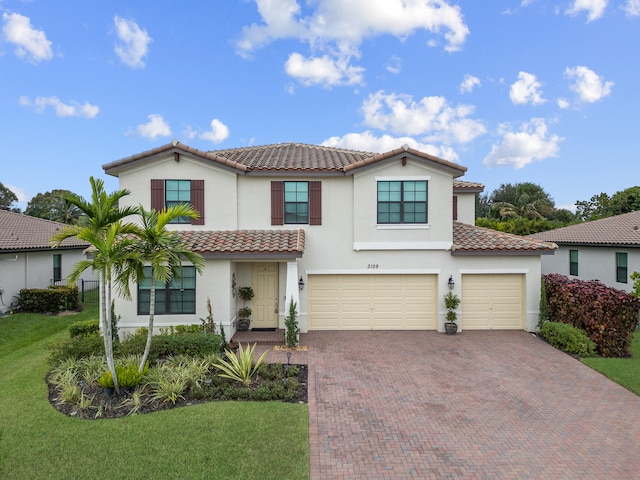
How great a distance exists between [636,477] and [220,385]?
8200mm

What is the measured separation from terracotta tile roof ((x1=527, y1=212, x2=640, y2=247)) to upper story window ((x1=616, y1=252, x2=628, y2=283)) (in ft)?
2.80

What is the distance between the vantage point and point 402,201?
1386 cm

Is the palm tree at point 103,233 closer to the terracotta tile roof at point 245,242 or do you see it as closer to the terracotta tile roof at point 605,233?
the terracotta tile roof at point 245,242

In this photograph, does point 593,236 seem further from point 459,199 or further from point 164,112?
point 164,112

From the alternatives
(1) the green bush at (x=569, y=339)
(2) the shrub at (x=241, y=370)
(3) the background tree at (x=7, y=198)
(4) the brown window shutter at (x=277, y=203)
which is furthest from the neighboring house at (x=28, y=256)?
(3) the background tree at (x=7, y=198)

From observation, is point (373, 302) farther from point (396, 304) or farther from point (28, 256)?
point (28, 256)

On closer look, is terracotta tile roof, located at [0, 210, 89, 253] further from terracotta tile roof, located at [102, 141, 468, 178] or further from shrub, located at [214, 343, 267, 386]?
shrub, located at [214, 343, 267, 386]

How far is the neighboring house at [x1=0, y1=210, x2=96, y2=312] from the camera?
56.7ft

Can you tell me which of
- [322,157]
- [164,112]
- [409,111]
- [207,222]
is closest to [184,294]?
[207,222]

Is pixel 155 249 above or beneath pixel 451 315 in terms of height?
above

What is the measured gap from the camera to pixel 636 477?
5.55 m

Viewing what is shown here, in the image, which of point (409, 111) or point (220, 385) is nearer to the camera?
point (220, 385)

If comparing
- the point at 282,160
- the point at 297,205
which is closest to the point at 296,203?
the point at 297,205

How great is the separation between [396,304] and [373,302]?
96 centimetres
